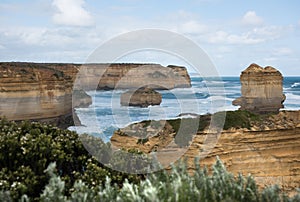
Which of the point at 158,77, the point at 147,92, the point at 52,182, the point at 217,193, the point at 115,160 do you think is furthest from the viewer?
the point at 147,92

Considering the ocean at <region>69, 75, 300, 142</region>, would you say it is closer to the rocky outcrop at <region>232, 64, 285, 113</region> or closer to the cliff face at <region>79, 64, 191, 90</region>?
the cliff face at <region>79, 64, 191, 90</region>

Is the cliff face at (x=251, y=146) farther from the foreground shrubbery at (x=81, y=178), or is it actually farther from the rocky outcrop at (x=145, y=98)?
the rocky outcrop at (x=145, y=98)

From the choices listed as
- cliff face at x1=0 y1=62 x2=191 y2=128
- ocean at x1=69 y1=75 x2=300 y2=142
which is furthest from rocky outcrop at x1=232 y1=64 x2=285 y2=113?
cliff face at x1=0 y1=62 x2=191 y2=128

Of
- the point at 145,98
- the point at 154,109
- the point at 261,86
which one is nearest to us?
the point at 261,86

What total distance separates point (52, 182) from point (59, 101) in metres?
40.7

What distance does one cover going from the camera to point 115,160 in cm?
828

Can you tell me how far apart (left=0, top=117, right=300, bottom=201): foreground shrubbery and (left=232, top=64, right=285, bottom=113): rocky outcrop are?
139ft

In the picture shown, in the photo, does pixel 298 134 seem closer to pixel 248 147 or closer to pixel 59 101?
pixel 248 147

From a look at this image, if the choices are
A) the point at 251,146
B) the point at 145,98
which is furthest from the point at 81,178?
the point at 145,98

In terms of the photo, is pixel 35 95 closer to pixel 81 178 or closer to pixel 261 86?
pixel 261 86

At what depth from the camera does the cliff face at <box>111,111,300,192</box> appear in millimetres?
Result: 16062

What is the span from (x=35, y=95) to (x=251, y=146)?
30.1 m

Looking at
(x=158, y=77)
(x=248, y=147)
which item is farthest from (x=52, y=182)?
(x=158, y=77)

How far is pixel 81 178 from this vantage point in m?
7.29
